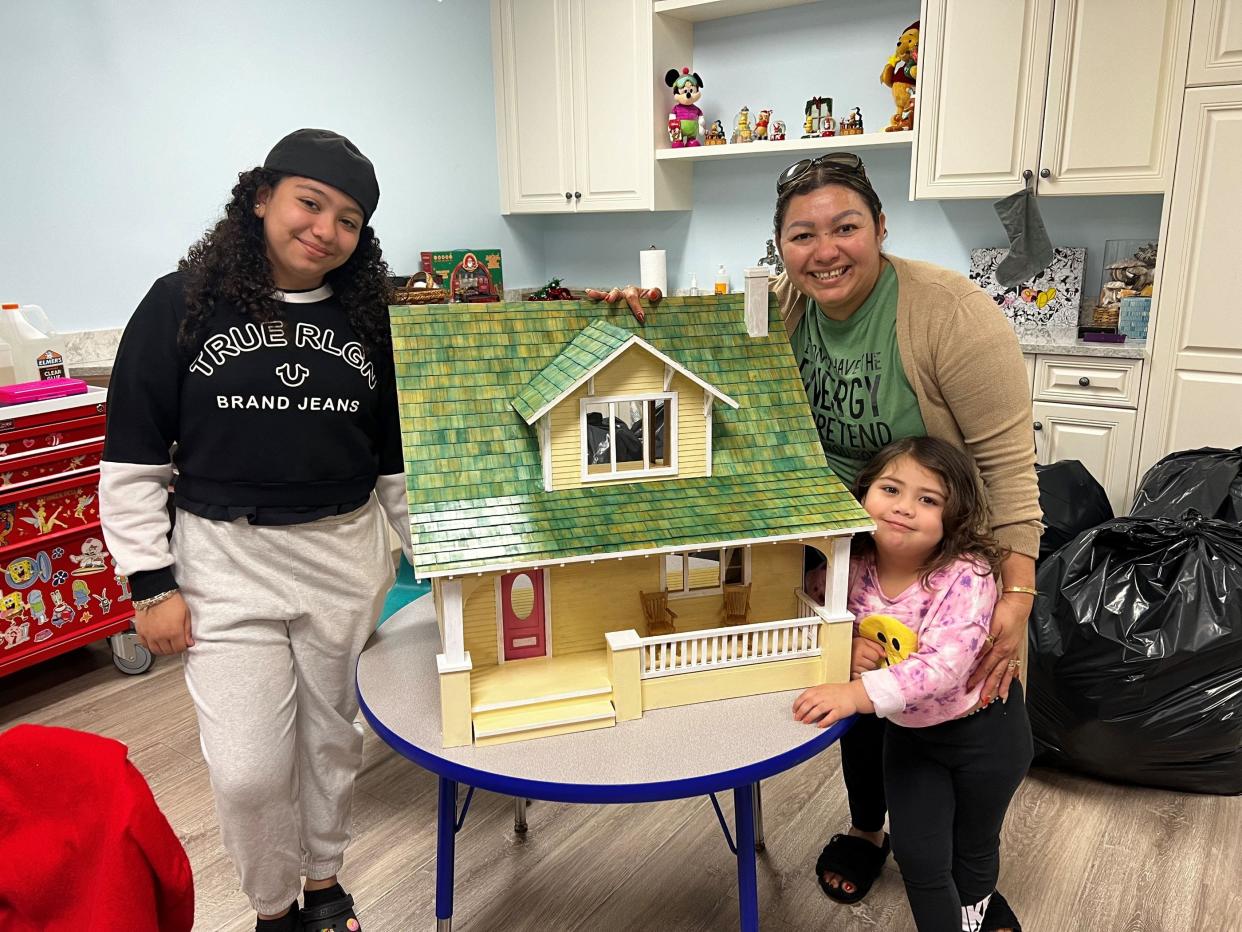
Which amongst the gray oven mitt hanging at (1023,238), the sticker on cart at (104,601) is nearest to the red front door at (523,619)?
the sticker on cart at (104,601)

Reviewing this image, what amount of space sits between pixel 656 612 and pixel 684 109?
10.7ft

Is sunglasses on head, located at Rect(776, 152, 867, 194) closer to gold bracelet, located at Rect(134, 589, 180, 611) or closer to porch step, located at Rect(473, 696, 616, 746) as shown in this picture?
porch step, located at Rect(473, 696, 616, 746)

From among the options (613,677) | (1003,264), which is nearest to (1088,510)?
(1003,264)

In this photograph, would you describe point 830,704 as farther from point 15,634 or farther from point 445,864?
point 15,634

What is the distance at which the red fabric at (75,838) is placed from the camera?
2.81ft

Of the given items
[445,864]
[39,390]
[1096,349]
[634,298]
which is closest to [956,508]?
[634,298]

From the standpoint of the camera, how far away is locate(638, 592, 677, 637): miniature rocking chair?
1.38 m

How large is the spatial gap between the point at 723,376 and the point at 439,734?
2.29 ft

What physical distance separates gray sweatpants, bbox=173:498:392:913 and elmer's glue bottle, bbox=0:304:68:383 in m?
1.71

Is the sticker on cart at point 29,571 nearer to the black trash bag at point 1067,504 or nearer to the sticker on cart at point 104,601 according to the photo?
the sticker on cart at point 104,601

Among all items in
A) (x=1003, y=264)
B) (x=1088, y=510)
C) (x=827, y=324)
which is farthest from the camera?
(x=1003, y=264)

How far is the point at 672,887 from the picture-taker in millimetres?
1916

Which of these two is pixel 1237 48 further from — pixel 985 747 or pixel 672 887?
pixel 672 887

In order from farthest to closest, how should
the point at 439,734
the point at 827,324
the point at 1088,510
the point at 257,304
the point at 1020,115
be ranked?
the point at 1020,115 < the point at 1088,510 < the point at 827,324 < the point at 257,304 < the point at 439,734
